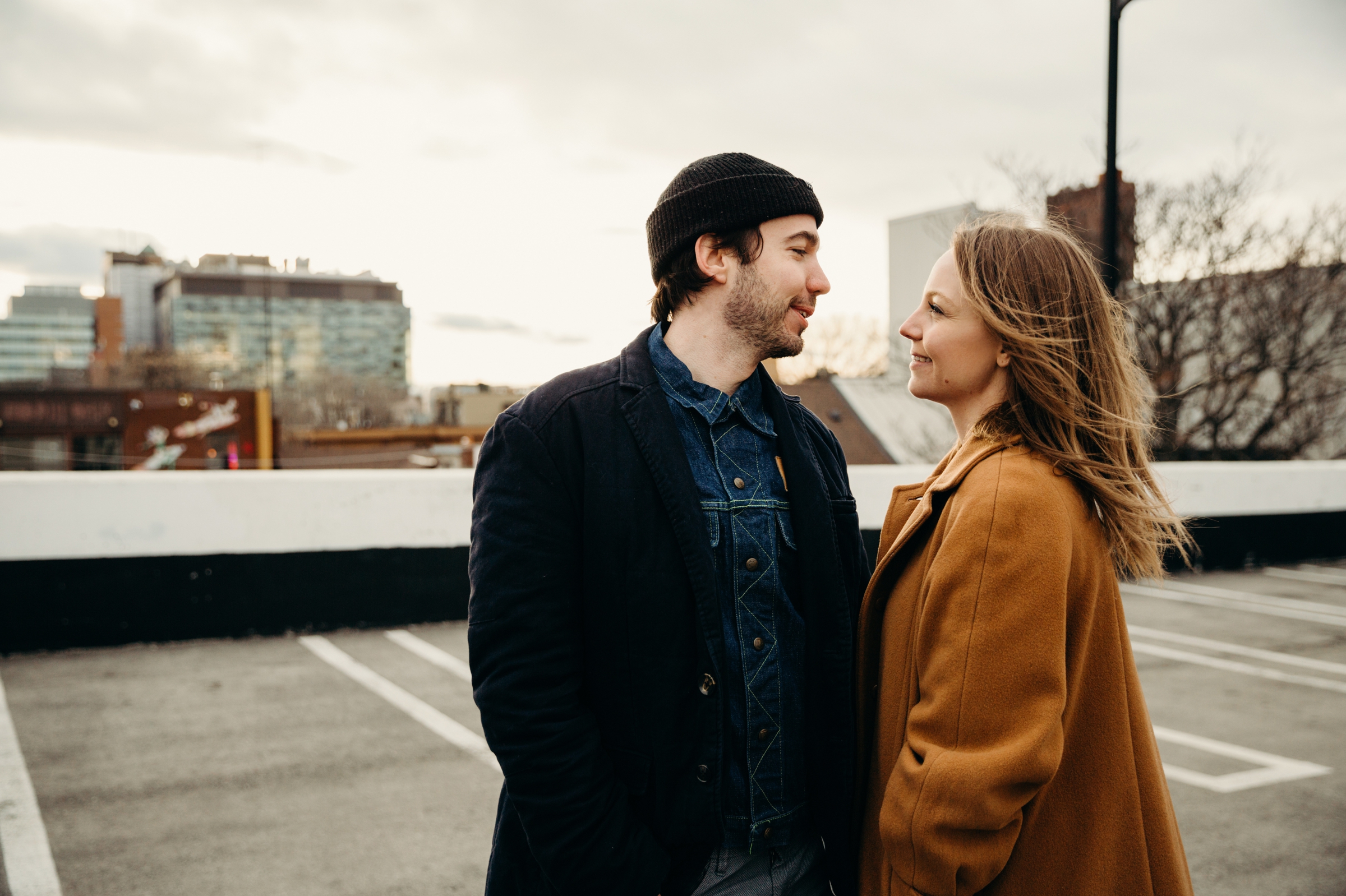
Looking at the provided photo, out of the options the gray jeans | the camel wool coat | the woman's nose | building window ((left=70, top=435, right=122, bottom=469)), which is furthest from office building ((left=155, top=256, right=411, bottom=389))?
the camel wool coat

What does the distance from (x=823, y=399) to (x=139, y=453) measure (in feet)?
112

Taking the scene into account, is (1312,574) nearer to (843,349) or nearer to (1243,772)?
(1243,772)

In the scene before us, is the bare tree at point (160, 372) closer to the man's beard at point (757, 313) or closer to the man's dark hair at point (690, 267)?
the man's dark hair at point (690, 267)

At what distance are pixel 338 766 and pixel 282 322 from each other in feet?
349

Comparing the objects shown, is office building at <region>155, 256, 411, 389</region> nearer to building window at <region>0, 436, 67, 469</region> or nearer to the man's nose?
building window at <region>0, 436, 67, 469</region>

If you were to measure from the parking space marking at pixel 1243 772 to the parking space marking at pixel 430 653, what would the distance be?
402cm

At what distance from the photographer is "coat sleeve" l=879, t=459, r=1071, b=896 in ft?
4.58

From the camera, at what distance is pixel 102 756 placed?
434cm

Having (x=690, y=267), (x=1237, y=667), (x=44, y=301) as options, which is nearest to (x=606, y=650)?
(x=690, y=267)

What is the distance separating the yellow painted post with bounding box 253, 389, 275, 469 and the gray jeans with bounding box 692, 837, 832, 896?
152 feet

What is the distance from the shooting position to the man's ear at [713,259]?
1.76 m

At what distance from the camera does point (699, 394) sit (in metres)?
1.76

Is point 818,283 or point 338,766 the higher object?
point 818,283

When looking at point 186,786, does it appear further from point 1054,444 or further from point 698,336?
point 1054,444
